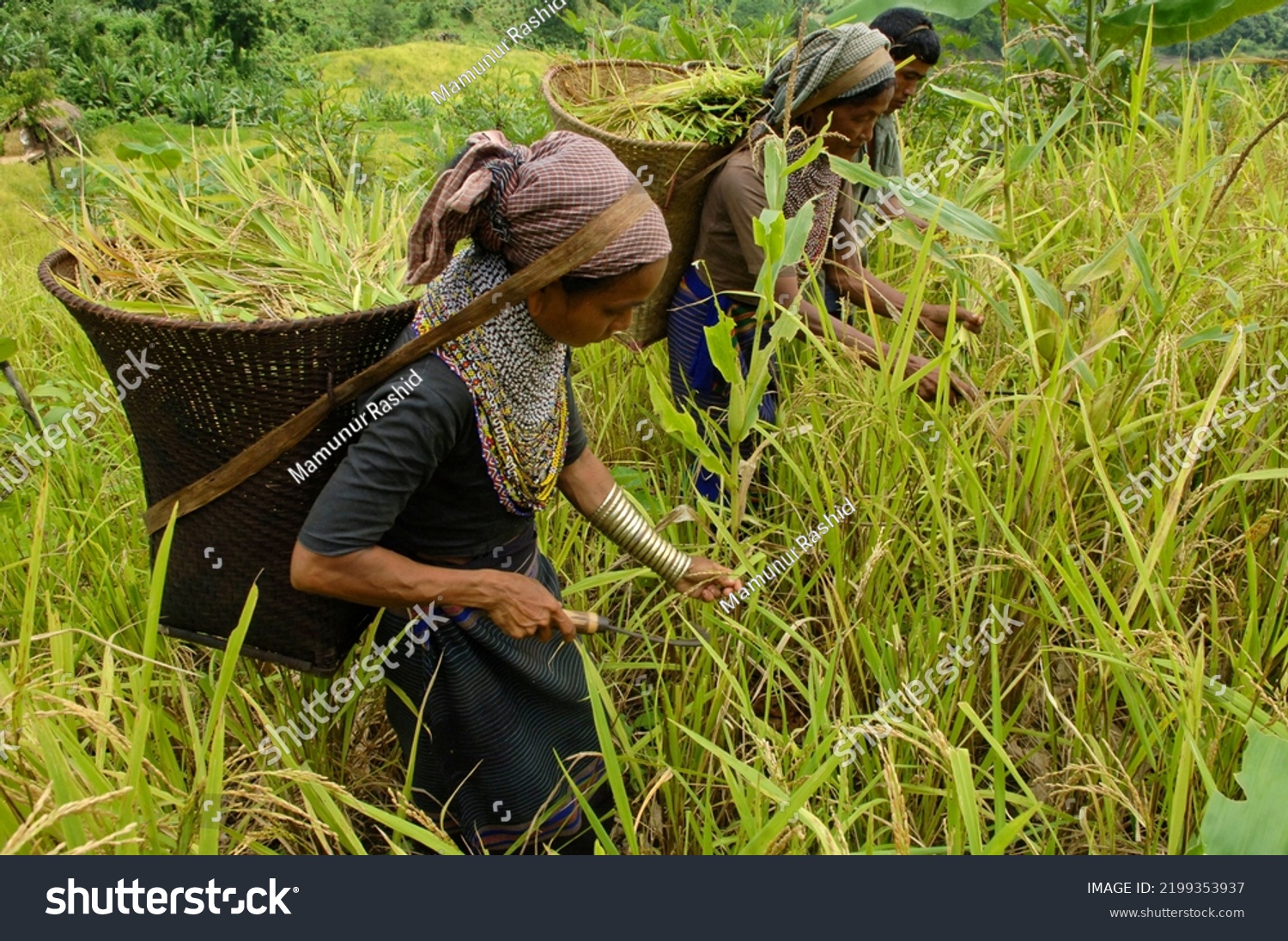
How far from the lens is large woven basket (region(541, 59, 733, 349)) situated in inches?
83.1

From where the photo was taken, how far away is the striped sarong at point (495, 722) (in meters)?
1.47

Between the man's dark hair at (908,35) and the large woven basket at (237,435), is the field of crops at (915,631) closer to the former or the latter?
the large woven basket at (237,435)

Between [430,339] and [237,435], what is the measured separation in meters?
0.33

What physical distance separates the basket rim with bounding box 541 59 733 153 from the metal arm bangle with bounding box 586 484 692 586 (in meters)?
0.84

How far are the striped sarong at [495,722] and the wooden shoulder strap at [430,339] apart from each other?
31cm

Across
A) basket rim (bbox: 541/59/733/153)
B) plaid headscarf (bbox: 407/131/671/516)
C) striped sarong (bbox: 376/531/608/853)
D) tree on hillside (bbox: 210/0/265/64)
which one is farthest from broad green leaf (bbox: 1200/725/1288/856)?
tree on hillside (bbox: 210/0/265/64)

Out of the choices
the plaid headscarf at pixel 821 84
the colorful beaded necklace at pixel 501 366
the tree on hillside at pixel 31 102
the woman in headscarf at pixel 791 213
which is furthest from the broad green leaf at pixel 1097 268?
the tree on hillside at pixel 31 102

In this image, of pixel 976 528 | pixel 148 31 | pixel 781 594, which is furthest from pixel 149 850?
pixel 148 31

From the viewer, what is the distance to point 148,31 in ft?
48.1

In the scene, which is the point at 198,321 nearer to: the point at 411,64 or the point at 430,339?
the point at 430,339

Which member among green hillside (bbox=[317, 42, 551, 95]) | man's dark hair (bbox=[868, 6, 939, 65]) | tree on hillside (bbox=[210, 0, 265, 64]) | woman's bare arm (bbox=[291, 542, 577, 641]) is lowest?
green hillside (bbox=[317, 42, 551, 95])

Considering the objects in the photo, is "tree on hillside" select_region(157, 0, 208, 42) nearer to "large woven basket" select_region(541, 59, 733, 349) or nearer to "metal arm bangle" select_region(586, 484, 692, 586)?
"large woven basket" select_region(541, 59, 733, 349)

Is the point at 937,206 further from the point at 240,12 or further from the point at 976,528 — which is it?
the point at 240,12

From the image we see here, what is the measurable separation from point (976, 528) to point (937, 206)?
54cm
